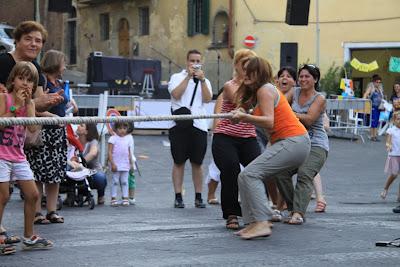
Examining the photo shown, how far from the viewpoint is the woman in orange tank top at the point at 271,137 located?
321 inches

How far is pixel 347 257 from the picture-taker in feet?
23.4

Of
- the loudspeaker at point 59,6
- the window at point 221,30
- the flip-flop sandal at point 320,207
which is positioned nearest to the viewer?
the flip-flop sandal at point 320,207

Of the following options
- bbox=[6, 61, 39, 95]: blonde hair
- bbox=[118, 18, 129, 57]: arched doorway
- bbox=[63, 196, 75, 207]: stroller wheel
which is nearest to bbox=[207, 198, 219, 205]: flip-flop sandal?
bbox=[63, 196, 75, 207]: stroller wheel

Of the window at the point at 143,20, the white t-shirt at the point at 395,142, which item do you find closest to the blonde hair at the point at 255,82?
the white t-shirt at the point at 395,142

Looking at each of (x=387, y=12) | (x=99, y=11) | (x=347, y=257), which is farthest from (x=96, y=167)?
(x=99, y=11)

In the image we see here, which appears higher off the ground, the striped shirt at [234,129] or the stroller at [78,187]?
the striped shirt at [234,129]

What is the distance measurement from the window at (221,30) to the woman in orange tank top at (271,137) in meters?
27.9

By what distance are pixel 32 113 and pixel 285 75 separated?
3994mm

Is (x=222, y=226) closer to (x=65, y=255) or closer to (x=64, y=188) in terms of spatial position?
(x=65, y=255)

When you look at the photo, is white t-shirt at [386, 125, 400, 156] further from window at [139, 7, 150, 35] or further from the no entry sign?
window at [139, 7, 150, 35]

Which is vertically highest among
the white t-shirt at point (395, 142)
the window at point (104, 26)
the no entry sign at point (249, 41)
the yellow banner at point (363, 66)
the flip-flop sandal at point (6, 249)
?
the window at point (104, 26)

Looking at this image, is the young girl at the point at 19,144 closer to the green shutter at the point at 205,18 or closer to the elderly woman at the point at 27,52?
the elderly woman at the point at 27,52

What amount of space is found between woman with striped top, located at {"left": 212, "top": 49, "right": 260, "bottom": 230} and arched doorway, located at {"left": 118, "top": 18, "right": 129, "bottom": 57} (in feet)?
108

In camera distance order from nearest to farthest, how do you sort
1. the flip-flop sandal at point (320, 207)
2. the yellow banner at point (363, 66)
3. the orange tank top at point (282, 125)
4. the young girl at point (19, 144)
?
the young girl at point (19, 144), the orange tank top at point (282, 125), the flip-flop sandal at point (320, 207), the yellow banner at point (363, 66)
